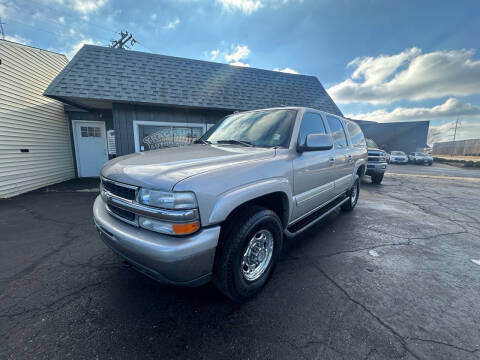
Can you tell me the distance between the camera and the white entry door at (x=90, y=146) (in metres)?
9.23

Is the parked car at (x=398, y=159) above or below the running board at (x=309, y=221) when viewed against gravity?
below

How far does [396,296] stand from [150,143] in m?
8.45

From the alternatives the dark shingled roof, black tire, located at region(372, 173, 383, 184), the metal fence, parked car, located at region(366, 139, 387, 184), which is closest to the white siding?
the dark shingled roof

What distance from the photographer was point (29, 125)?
23.2 ft

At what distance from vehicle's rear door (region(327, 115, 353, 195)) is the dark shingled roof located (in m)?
5.47

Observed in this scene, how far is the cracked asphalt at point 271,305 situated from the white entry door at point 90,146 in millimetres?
6703

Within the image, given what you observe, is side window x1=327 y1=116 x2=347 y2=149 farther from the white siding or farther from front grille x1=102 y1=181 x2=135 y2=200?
the white siding

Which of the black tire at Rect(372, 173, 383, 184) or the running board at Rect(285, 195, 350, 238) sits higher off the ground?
the running board at Rect(285, 195, 350, 238)

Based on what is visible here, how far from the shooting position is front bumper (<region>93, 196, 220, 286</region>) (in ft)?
4.84

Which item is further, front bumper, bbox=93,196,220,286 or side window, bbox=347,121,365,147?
side window, bbox=347,121,365,147

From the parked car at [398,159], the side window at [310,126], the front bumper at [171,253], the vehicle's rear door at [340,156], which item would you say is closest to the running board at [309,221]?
the vehicle's rear door at [340,156]

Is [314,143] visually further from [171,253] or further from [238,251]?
[171,253]

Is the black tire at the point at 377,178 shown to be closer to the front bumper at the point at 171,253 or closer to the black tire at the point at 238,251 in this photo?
the black tire at the point at 238,251

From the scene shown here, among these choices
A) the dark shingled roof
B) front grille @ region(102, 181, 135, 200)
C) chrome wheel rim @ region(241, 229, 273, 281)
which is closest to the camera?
front grille @ region(102, 181, 135, 200)
